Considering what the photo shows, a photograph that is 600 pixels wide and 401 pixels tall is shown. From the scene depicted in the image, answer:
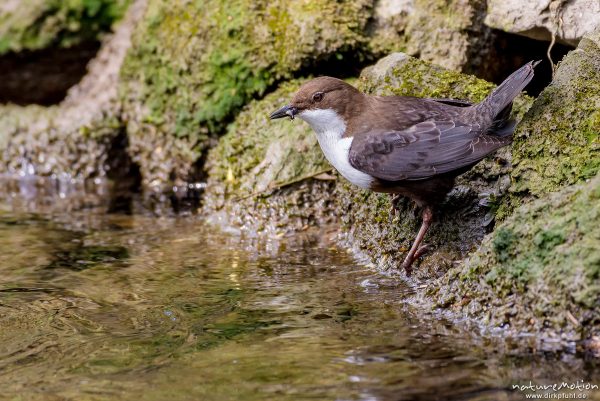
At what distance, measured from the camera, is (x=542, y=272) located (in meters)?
3.69

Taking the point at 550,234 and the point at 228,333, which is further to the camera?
the point at 228,333

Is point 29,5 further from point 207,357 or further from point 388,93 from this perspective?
point 207,357

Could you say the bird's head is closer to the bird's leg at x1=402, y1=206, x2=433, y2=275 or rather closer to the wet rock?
the bird's leg at x1=402, y1=206, x2=433, y2=275

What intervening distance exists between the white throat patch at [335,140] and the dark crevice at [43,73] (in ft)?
15.7

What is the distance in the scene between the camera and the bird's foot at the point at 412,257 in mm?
4875

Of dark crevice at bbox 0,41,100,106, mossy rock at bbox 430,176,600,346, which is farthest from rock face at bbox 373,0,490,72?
dark crevice at bbox 0,41,100,106

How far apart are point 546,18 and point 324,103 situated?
66.4 inches

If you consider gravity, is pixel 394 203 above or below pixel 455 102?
below

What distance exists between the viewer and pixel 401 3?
653 cm

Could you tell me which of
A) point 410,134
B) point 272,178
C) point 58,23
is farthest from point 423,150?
A: point 58,23

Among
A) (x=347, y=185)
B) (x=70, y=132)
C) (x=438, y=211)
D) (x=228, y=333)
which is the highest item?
(x=70, y=132)

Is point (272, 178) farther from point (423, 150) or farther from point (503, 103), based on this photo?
point (503, 103)

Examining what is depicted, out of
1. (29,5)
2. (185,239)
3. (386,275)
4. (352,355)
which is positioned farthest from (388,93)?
(29,5)

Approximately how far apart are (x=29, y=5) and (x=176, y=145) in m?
2.86
